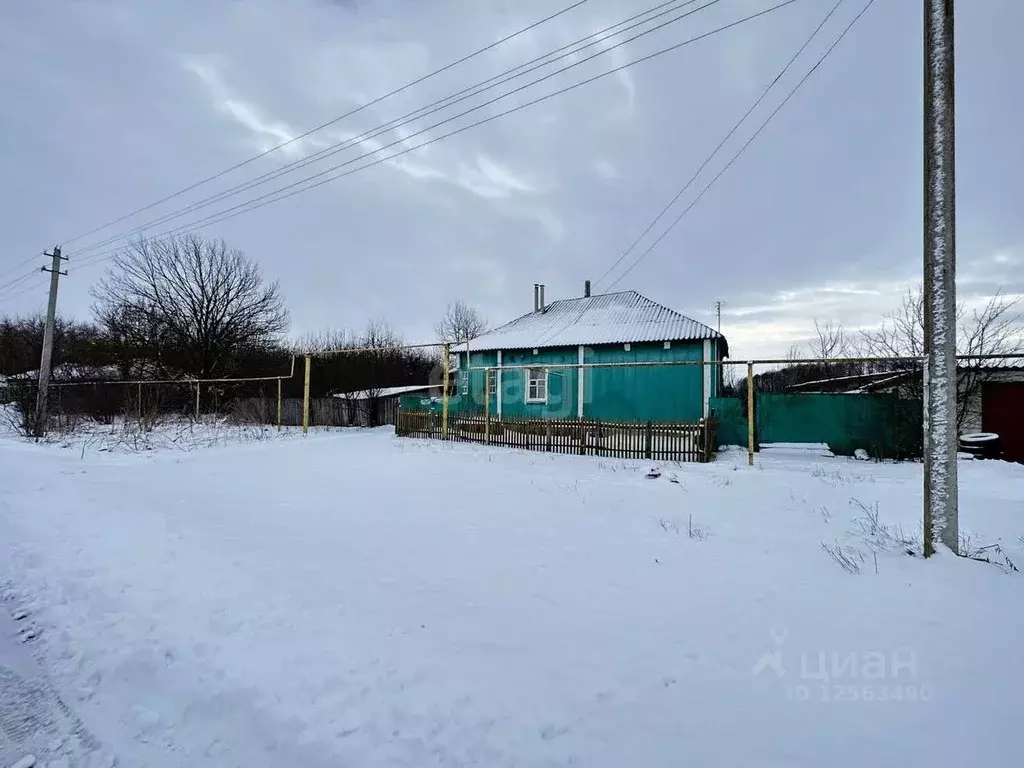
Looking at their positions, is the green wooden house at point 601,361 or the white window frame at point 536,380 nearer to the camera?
the green wooden house at point 601,361

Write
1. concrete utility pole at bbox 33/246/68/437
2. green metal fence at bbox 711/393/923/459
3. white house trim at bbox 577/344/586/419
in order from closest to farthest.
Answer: green metal fence at bbox 711/393/923/459 < concrete utility pole at bbox 33/246/68/437 < white house trim at bbox 577/344/586/419

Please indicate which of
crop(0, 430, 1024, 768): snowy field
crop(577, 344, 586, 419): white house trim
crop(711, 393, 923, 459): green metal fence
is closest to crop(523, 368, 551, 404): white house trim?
crop(577, 344, 586, 419): white house trim

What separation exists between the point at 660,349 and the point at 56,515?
1652 centimetres

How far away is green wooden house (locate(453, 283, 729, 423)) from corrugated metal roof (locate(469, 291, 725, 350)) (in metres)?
0.04

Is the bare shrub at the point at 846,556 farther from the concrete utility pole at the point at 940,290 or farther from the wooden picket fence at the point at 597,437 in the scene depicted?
the wooden picket fence at the point at 597,437

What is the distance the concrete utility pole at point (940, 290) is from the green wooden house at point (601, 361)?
37.5 feet

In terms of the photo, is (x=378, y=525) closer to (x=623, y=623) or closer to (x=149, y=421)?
A: (x=623, y=623)

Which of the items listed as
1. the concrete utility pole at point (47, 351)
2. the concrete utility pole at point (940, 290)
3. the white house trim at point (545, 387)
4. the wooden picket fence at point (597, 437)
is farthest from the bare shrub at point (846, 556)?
the concrete utility pole at point (47, 351)

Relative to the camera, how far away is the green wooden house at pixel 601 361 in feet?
56.1

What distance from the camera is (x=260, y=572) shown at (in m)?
4.09

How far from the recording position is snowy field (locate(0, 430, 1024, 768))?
217cm

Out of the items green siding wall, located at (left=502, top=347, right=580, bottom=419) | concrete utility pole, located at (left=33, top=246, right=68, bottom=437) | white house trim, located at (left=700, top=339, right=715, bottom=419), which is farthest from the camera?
green siding wall, located at (left=502, top=347, right=580, bottom=419)

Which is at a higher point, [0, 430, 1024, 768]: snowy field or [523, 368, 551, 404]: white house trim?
[523, 368, 551, 404]: white house trim

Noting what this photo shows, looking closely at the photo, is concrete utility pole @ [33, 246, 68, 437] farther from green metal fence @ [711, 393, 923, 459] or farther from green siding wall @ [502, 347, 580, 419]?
green metal fence @ [711, 393, 923, 459]
